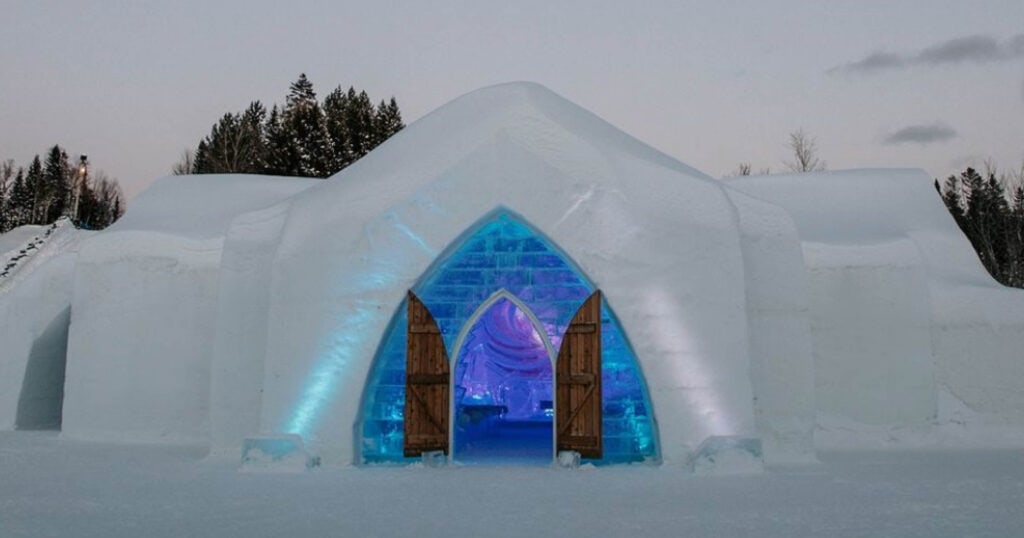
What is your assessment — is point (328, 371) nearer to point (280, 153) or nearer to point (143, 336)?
point (143, 336)

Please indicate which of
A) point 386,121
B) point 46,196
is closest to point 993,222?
point 386,121

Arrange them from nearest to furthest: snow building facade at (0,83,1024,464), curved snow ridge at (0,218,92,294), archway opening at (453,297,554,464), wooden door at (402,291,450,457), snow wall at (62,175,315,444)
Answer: snow building facade at (0,83,1024,464) < wooden door at (402,291,450,457) < snow wall at (62,175,315,444) < archway opening at (453,297,554,464) < curved snow ridge at (0,218,92,294)

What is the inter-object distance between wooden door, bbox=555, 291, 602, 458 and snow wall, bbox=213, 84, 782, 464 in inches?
16.7

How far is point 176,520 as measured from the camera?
6309 mm

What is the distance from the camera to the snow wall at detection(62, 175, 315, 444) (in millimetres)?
13008

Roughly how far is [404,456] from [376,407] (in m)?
0.69

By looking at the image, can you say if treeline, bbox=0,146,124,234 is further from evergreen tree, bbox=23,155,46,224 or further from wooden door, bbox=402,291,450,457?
wooden door, bbox=402,291,450,457

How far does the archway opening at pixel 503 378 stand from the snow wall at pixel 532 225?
4333mm

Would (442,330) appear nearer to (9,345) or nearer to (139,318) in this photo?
(139,318)

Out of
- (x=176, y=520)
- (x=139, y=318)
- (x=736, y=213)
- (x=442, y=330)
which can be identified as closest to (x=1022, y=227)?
(x=736, y=213)

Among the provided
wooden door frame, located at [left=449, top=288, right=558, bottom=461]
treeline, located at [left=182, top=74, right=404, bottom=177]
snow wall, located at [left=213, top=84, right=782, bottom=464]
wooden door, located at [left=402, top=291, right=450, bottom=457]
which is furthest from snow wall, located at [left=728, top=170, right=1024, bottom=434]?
treeline, located at [left=182, top=74, right=404, bottom=177]

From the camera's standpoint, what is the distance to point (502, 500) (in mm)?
7359

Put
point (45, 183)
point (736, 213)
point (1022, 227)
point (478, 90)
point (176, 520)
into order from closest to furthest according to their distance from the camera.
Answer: point (176, 520), point (736, 213), point (478, 90), point (1022, 227), point (45, 183)

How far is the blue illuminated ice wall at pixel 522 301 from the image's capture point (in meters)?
10.1
